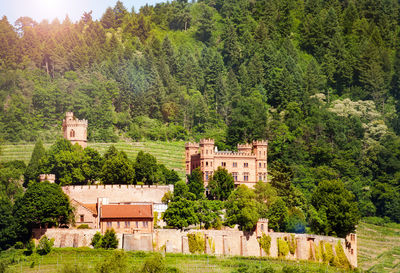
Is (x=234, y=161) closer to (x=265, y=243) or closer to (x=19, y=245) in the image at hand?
(x=265, y=243)

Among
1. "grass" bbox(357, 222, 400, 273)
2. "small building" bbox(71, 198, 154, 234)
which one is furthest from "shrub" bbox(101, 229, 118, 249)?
"grass" bbox(357, 222, 400, 273)

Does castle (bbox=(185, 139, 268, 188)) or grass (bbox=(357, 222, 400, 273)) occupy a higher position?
castle (bbox=(185, 139, 268, 188))

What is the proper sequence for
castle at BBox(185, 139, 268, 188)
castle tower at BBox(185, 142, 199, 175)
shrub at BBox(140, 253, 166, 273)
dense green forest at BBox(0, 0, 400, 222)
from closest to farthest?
shrub at BBox(140, 253, 166, 273) → castle at BBox(185, 139, 268, 188) → castle tower at BBox(185, 142, 199, 175) → dense green forest at BBox(0, 0, 400, 222)

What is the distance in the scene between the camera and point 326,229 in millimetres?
82250

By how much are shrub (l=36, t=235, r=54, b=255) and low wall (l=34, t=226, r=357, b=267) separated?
667mm

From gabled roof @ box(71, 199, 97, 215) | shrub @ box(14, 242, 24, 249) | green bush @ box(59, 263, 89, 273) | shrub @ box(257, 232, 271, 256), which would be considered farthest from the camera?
shrub @ box(257, 232, 271, 256)

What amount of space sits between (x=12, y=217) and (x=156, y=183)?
17778 mm

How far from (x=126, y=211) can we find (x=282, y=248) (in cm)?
1587

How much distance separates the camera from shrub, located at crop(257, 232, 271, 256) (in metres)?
Result: 74.8

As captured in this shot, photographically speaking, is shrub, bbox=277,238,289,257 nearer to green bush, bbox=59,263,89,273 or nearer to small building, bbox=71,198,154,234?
small building, bbox=71,198,154,234

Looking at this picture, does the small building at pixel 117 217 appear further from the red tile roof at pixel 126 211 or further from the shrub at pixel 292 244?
the shrub at pixel 292 244

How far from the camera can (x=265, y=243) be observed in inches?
2953

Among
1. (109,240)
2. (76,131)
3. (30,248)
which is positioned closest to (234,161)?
(76,131)

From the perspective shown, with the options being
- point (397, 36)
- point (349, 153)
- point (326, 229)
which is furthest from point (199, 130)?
point (397, 36)
